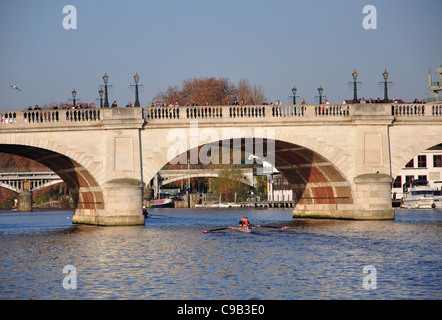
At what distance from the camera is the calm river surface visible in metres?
26.6

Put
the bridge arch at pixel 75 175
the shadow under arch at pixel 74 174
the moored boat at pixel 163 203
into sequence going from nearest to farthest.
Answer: the bridge arch at pixel 75 175 < the shadow under arch at pixel 74 174 < the moored boat at pixel 163 203

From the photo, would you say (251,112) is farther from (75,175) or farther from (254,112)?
(75,175)

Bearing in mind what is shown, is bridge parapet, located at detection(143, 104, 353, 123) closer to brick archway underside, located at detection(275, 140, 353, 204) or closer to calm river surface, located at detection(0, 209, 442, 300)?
brick archway underside, located at detection(275, 140, 353, 204)

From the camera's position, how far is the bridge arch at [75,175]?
53531mm

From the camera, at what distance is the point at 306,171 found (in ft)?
199

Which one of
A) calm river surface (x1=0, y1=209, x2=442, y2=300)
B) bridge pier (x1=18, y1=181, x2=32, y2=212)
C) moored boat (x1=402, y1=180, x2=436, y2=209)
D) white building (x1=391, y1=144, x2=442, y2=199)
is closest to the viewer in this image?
calm river surface (x1=0, y1=209, x2=442, y2=300)

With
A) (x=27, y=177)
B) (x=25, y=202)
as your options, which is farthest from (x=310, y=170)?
(x=25, y=202)

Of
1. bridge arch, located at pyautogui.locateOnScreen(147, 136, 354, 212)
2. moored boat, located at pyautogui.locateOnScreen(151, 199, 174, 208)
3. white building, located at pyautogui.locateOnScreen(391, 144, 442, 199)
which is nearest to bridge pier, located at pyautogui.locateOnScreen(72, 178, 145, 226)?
bridge arch, located at pyautogui.locateOnScreen(147, 136, 354, 212)

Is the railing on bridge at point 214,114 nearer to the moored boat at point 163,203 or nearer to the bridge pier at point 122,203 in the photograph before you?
the bridge pier at point 122,203

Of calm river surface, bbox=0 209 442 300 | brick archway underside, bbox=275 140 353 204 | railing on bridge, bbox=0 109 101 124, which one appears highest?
railing on bridge, bbox=0 109 101 124

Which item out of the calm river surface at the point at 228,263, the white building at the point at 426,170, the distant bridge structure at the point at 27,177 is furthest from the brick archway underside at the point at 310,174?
the distant bridge structure at the point at 27,177

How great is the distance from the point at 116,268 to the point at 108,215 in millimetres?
19065

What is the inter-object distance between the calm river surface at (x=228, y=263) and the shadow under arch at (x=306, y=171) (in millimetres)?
5469

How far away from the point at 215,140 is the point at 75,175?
460 inches
